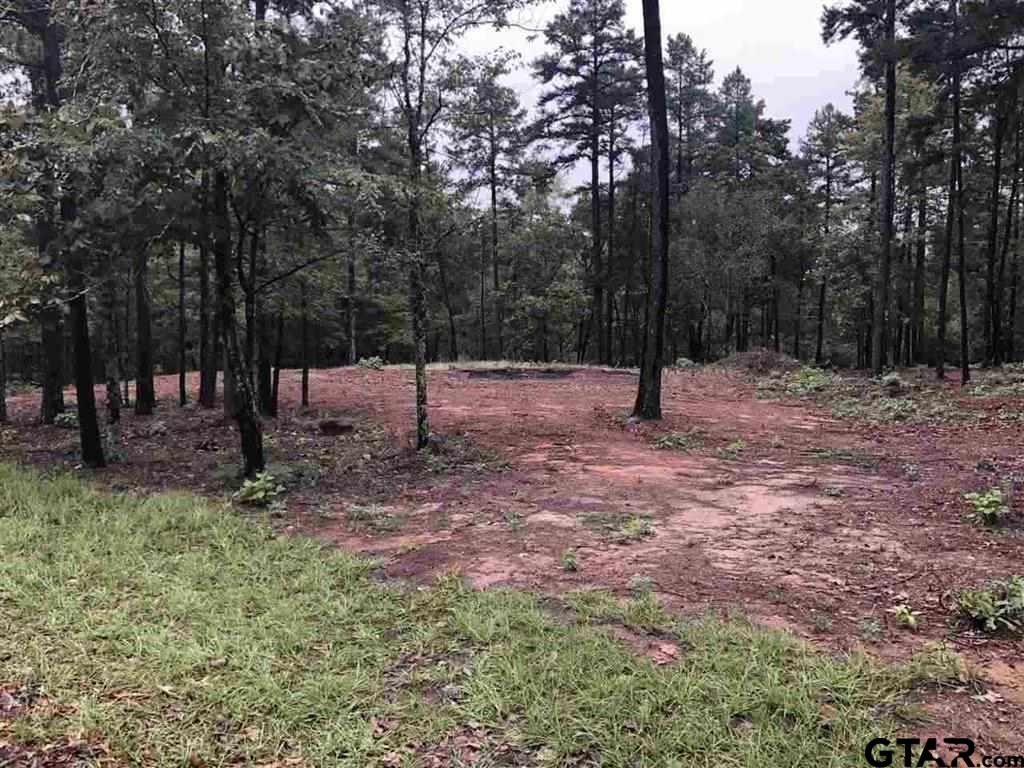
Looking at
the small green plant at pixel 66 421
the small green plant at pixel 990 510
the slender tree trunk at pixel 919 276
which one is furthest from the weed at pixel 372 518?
the slender tree trunk at pixel 919 276

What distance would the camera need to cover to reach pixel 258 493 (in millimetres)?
6723

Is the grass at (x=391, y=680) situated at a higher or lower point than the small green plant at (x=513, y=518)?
lower

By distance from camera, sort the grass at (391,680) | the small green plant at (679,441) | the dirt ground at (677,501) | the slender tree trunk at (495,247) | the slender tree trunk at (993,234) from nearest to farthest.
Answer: the grass at (391,680), the dirt ground at (677,501), the small green plant at (679,441), the slender tree trunk at (993,234), the slender tree trunk at (495,247)

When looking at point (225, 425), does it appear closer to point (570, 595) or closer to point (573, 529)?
point (573, 529)

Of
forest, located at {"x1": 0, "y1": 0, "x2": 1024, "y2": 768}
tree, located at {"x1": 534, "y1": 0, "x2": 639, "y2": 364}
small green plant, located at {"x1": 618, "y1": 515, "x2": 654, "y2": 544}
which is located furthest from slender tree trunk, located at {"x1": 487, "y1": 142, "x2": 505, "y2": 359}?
small green plant, located at {"x1": 618, "y1": 515, "x2": 654, "y2": 544}

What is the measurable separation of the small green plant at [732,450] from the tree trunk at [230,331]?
18.7ft

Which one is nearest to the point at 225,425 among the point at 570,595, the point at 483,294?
the point at 570,595

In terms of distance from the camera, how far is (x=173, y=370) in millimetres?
30547

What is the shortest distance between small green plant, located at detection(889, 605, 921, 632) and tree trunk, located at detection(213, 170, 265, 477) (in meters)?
6.37

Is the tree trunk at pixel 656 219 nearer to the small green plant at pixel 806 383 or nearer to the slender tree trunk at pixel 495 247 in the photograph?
the small green plant at pixel 806 383

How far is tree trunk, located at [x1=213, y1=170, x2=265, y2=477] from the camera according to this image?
7.09 m

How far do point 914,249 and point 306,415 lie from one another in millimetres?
23133

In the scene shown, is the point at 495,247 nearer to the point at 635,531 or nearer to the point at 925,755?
the point at 635,531

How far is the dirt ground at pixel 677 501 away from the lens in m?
3.83
